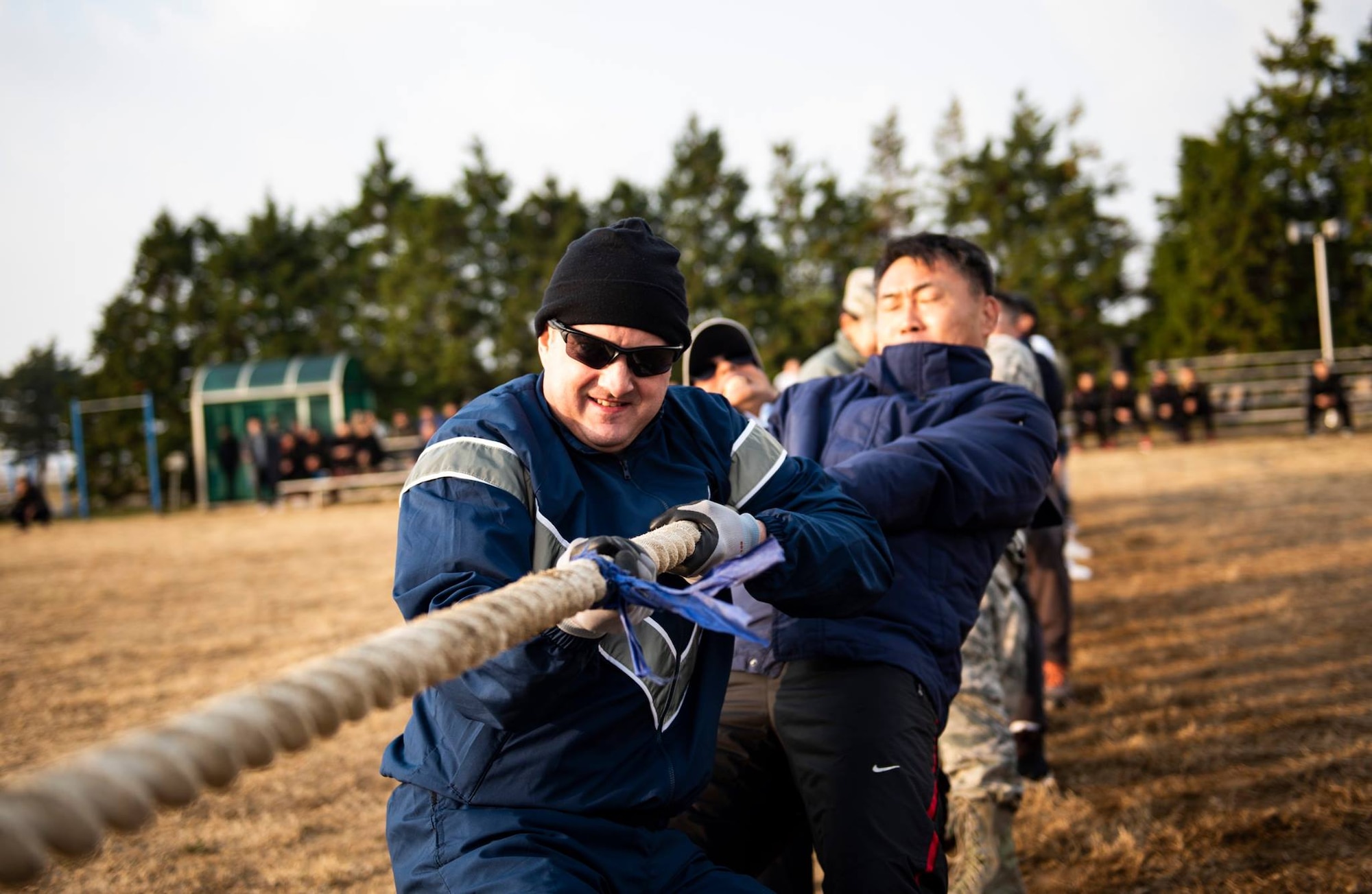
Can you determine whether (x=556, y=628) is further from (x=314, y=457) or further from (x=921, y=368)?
(x=314, y=457)

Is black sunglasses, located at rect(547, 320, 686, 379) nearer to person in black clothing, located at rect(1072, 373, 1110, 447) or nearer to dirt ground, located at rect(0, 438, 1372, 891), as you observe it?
dirt ground, located at rect(0, 438, 1372, 891)

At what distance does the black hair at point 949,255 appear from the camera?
3463mm

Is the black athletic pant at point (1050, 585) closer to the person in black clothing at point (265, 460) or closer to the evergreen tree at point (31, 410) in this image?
the person in black clothing at point (265, 460)

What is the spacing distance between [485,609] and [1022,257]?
111 feet

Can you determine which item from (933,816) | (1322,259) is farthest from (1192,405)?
(933,816)

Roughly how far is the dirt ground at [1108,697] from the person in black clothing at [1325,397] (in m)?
9.57

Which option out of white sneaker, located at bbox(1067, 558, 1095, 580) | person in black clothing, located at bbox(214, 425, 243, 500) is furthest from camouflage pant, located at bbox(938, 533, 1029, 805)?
person in black clothing, located at bbox(214, 425, 243, 500)

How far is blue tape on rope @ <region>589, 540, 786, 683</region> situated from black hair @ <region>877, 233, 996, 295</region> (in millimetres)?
1817

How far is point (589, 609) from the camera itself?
1.65 metres

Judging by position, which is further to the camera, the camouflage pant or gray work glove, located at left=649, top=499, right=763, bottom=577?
the camouflage pant

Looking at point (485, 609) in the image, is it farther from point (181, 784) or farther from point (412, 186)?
point (412, 186)

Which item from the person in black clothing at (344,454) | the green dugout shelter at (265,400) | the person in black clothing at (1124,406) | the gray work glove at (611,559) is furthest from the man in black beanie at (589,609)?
the green dugout shelter at (265,400)

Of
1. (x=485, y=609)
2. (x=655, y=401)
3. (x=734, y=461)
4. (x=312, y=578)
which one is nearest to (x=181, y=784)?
(x=485, y=609)

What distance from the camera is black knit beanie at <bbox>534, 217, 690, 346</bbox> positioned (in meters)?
2.01
